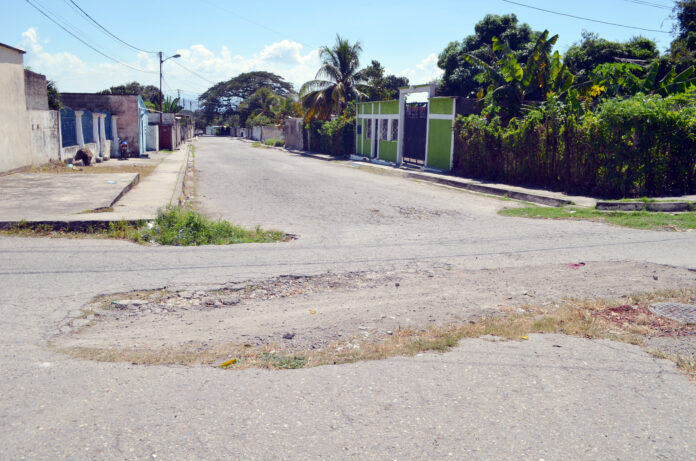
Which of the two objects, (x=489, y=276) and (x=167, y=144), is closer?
(x=489, y=276)

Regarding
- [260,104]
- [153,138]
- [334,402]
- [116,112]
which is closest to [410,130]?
[116,112]

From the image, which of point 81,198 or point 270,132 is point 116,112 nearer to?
point 81,198

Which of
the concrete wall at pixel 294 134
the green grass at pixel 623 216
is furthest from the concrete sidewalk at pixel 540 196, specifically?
the concrete wall at pixel 294 134

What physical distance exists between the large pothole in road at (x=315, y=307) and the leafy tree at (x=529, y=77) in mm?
13438

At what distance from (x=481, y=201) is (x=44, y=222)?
10623mm

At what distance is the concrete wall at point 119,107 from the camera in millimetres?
31625

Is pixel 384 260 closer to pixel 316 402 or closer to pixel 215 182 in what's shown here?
pixel 316 402

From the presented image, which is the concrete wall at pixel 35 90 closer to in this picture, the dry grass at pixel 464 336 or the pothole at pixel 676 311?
the dry grass at pixel 464 336

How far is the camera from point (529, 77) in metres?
19.2

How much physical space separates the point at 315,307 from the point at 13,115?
54.3 ft

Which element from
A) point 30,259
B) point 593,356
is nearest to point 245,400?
point 593,356

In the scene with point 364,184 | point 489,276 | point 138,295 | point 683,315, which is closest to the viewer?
point 683,315

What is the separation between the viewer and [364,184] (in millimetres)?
18578

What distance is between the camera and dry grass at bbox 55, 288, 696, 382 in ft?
13.9
